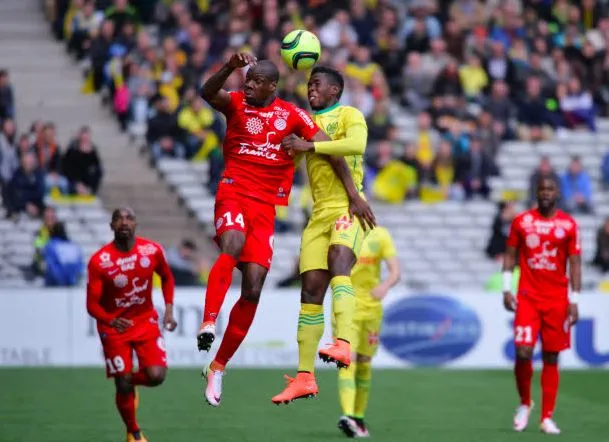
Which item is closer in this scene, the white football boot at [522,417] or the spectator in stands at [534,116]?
the white football boot at [522,417]

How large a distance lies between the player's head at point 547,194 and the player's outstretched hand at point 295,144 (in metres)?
3.76

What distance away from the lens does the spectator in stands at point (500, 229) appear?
23.4m

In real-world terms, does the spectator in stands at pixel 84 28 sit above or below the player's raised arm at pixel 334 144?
above

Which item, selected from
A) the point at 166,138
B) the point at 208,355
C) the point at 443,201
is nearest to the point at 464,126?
the point at 443,201

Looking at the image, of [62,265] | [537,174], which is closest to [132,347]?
[62,265]

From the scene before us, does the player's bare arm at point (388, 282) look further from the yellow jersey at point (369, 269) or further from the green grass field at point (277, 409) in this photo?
the green grass field at point (277, 409)

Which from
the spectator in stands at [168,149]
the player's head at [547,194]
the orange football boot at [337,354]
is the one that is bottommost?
the orange football boot at [337,354]

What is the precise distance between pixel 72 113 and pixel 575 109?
860 centimetres

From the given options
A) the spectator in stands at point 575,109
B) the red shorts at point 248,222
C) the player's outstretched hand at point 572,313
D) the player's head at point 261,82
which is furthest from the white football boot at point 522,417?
the spectator in stands at point 575,109

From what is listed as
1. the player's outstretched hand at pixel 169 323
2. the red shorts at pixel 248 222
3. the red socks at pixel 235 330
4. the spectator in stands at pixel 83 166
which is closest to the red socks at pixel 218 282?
the red shorts at pixel 248 222

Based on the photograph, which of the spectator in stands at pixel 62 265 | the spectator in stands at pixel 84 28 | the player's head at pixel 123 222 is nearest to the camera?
the player's head at pixel 123 222

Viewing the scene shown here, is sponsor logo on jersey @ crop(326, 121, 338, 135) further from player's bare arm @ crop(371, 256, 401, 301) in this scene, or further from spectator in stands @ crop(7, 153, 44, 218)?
spectator in stands @ crop(7, 153, 44, 218)

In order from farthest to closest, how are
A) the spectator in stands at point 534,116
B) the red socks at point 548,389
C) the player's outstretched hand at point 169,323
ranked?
the spectator in stands at point 534,116 < the red socks at point 548,389 < the player's outstretched hand at point 169,323

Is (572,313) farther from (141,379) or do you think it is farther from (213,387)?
(213,387)
